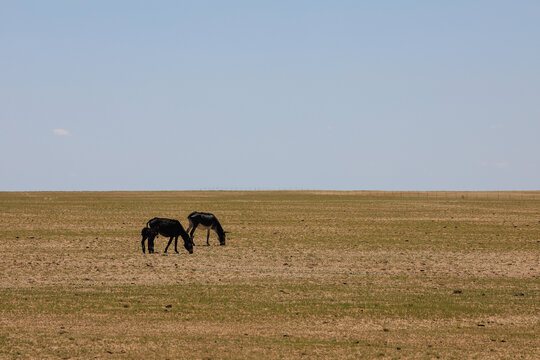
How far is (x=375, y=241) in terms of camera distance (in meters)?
35.5

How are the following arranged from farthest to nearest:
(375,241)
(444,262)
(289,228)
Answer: (289,228)
(375,241)
(444,262)

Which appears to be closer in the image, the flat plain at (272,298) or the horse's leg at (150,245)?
the flat plain at (272,298)

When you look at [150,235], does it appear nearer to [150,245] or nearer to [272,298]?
[150,245]

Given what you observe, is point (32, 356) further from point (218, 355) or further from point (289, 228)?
point (289, 228)

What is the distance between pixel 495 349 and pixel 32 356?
8.79 meters

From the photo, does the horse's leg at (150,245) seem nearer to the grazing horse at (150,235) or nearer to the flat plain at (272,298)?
the grazing horse at (150,235)

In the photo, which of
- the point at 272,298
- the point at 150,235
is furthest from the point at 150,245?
the point at 272,298

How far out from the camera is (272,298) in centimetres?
1855

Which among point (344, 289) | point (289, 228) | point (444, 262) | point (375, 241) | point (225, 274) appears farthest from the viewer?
point (289, 228)

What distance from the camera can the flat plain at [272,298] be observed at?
13531mm

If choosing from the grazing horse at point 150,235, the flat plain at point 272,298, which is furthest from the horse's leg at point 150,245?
the flat plain at point 272,298

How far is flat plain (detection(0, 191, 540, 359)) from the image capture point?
13531mm

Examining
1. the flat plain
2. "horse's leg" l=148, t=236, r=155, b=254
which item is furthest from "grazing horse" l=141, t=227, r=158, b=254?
the flat plain

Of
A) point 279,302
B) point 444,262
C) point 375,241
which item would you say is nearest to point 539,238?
point 375,241
